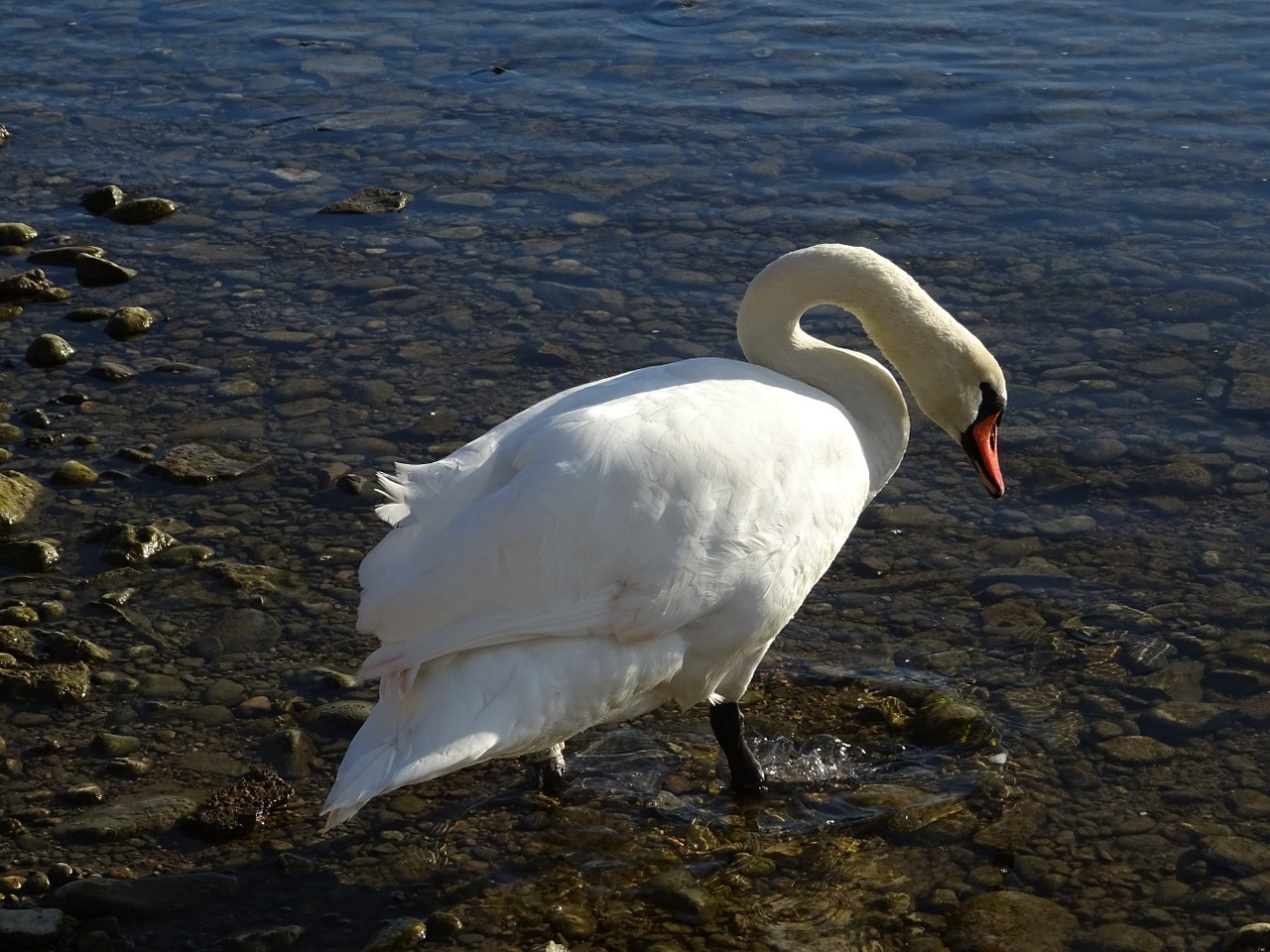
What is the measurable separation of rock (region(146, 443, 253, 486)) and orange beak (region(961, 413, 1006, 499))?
3029 millimetres

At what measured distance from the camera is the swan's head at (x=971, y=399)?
544cm

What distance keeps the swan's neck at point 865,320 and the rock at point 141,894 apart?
7.67 feet

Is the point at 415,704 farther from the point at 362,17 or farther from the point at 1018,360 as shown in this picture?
the point at 362,17

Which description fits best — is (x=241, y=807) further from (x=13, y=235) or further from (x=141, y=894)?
→ (x=13, y=235)

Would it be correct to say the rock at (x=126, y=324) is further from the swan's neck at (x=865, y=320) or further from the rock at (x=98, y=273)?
the swan's neck at (x=865, y=320)

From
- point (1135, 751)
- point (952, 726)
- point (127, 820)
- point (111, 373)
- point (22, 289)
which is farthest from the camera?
point (22, 289)

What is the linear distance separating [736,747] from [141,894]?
1.82 metres

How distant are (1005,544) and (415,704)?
3031 mm

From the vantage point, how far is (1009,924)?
14.9 feet

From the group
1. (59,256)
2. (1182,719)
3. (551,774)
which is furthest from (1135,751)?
(59,256)

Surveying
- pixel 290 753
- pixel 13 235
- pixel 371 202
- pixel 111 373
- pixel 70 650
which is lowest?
pixel 290 753

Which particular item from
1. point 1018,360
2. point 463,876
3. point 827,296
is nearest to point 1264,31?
point 1018,360

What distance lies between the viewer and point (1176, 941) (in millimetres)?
4480

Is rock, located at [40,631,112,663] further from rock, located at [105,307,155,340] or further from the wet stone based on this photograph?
the wet stone
